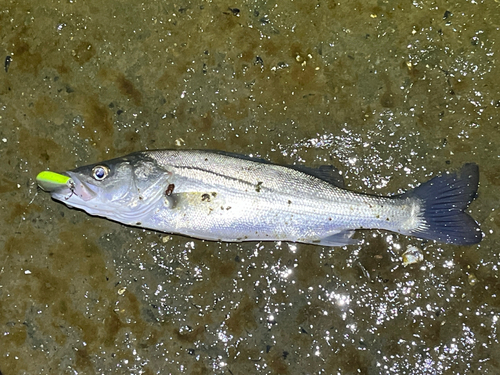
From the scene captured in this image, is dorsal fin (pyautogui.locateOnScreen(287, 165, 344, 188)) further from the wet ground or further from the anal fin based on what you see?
the anal fin

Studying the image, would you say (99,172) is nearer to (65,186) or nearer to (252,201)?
(65,186)

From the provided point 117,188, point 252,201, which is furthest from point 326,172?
point 117,188

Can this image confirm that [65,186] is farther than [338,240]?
No

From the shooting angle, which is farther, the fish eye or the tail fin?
the tail fin

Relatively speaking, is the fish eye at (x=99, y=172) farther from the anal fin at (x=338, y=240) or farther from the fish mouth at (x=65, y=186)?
the anal fin at (x=338, y=240)

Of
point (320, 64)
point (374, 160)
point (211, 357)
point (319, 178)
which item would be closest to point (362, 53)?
point (320, 64)

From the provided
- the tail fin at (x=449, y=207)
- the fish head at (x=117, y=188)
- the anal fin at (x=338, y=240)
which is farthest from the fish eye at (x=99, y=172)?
the tail fin at (x=449, y=207)

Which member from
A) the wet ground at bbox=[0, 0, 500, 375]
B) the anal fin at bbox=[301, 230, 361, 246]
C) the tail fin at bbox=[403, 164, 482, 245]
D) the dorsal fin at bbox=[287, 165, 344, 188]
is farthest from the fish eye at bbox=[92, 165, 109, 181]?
the tail fin at bbox=[403, 164, 482, 245]
